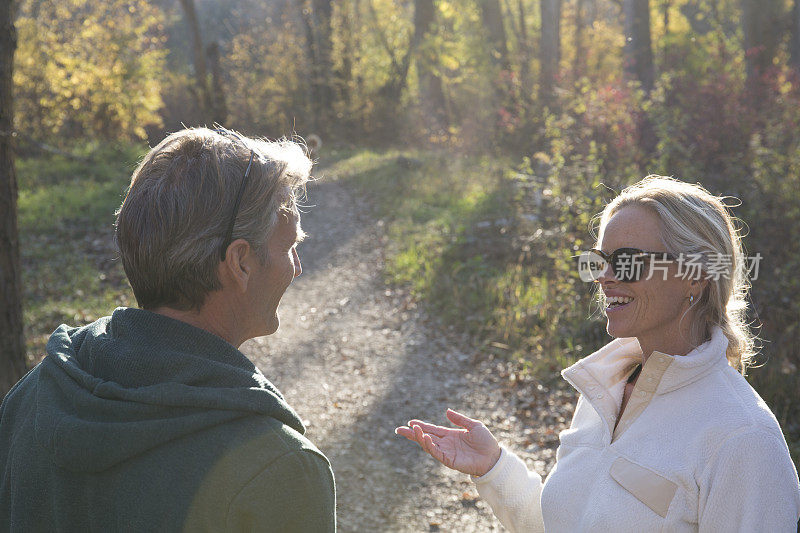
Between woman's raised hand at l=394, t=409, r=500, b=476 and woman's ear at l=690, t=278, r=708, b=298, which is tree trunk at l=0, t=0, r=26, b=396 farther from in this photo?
woman's ear at l=690, t=278, r=708, b=298

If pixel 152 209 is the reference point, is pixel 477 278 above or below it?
below

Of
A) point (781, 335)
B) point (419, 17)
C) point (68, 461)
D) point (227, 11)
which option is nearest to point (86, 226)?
point (781, 335)

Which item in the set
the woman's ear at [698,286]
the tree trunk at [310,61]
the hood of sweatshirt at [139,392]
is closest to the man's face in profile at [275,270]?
the hood of sweatshirt at [139,392]

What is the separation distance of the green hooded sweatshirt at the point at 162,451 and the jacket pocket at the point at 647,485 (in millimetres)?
1077

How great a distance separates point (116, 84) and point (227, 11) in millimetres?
25473

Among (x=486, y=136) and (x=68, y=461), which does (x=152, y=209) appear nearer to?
(x=68, y=461)

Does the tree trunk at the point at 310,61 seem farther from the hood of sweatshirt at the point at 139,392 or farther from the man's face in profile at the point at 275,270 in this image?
the hood of sweatshirt at the point at 139,392

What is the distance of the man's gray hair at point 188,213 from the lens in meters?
1.62

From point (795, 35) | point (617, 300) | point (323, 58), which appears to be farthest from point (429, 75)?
point (617, 300)

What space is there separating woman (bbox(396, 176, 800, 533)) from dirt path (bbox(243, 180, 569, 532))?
2.31 meters

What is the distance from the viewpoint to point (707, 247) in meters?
2.33

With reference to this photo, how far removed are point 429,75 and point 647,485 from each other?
63.3 ft

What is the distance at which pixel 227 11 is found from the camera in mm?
38906

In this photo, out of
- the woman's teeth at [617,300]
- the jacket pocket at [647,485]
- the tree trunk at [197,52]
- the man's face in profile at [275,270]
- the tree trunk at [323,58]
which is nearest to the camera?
the man's face in profile at [275,270]
